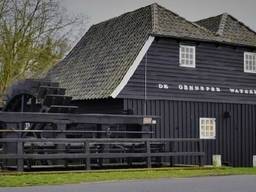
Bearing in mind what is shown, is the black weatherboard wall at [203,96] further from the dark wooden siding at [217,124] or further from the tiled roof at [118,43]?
the tiled roof at [118,43]

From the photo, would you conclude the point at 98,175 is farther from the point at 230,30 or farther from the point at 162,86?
the point at 230,30

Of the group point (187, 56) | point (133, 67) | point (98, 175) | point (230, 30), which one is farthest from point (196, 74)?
point (98, 175)

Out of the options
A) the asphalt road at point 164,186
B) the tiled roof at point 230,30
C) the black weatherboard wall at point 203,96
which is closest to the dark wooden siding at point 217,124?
the black weatherboard wall at point 203,96

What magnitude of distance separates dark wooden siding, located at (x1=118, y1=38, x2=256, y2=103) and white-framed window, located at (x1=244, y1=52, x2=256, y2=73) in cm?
25

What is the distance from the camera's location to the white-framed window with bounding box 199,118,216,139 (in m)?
31.9

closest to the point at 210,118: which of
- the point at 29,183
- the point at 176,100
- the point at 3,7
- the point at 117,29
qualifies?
the point at 176,100

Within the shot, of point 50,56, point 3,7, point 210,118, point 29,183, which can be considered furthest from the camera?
point 50,56

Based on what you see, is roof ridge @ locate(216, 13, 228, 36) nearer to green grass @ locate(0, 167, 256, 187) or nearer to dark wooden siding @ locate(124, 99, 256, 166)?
dark wooden siding @ locate(124, 99, 256, 166)

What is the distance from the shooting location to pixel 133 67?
29297 millimetres

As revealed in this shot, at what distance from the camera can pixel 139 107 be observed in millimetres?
29625

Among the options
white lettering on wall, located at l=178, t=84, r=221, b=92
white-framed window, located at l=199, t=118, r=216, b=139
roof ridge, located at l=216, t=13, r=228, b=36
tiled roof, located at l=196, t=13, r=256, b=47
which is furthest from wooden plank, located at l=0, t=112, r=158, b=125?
roof ridge, located at l=216, t=13, r=228, b=36

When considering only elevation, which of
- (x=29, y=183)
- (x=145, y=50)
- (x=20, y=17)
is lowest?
(x=29, y=183)

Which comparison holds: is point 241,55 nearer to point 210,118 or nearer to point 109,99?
point 210,118

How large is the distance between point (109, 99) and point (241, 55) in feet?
25.7
